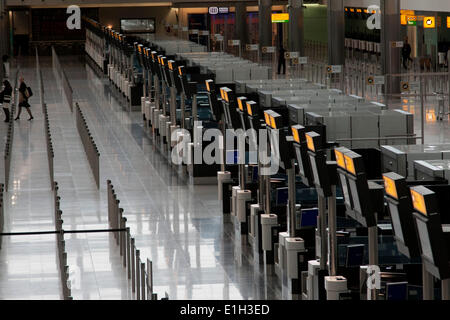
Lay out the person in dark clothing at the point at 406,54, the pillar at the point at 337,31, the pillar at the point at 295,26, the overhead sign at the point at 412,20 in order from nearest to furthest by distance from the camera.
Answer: the pillar at the point at 337,31, the person in dark clothing at the point at 406,54, the overhead sign at the point at 412,20, the pillar at the point at 295,26

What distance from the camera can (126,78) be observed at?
1420 inches

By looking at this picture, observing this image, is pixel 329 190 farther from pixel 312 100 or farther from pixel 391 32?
pixel 391 32

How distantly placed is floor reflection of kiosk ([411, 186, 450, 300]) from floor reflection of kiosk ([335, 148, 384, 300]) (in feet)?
3.66

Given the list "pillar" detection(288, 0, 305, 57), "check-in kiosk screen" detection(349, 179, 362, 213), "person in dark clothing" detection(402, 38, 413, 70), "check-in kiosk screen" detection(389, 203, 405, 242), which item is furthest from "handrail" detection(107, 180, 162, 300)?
"pillar" detection(288, 0, 305, 57)

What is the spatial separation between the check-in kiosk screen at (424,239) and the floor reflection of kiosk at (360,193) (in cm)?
120

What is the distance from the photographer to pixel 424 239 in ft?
23.1

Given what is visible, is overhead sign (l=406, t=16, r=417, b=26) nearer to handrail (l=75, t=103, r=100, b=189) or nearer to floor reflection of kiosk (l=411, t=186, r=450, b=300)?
handrail (l=75, t=103, r=100, b=189)

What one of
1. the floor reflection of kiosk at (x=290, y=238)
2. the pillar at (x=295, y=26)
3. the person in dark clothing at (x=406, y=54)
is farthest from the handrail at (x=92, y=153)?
the pillar at (x=295, y=26)

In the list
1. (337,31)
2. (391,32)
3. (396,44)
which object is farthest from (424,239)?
(337,31)

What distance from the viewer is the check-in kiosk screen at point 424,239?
693 cm

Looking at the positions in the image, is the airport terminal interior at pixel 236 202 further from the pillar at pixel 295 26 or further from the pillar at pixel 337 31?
the pillar at pixel 295 26

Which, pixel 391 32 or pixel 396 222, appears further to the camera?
pixel 391 32

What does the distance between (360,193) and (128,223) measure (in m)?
8.14
